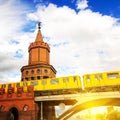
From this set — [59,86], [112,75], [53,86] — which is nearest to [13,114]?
[53,86]

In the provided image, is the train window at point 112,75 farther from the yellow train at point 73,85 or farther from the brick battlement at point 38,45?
the brick battlement at point 38,45

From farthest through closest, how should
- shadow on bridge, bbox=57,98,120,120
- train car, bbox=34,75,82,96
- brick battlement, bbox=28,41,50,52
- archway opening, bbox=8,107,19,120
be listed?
brick battlement, bbox=28,41,50,52
archway opening, bbox=8,107,19,120
train car, bbox=34,75,82,96
shadow on bridge, bbox=57,98,120,120

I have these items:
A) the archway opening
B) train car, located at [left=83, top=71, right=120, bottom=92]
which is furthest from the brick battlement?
train car, located at [left=83, top=71, right=120, bottom=92]

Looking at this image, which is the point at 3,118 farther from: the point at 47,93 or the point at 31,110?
the point at 47,93

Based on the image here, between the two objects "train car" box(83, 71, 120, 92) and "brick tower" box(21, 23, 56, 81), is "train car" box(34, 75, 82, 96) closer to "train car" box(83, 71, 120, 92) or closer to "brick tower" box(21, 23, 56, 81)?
"train car" box(83, 71, 120, 92)

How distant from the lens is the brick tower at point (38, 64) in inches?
1914

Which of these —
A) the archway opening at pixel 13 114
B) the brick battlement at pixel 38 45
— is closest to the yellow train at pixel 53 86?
the archway opening at pixel 13 114

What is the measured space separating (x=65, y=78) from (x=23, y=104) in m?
9.35

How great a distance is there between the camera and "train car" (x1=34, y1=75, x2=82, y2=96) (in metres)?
36.1

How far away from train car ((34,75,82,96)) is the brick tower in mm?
9293

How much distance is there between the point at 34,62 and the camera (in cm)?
4922

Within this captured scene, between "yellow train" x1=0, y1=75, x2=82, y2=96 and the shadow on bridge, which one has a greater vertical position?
"yellow train" x1=0, y1=75, x2=82, y2=96

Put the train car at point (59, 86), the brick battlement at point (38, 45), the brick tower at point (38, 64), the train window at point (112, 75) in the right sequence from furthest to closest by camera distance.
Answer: the brick battlement at point (38, 45) < the brick tower at point (38, 64) < the train car at point (59, 86) < the train window at point (112, 75)

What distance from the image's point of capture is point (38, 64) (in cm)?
4838
